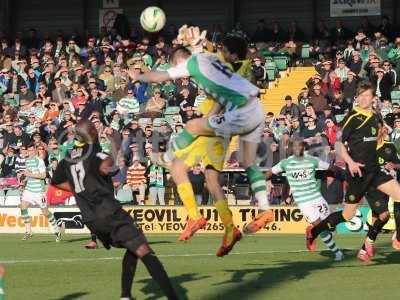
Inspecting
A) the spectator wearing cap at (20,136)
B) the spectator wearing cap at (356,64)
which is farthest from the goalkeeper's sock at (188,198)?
the spectator wearing cap at (20,136)

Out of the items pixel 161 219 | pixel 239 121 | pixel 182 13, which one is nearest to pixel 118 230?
pixel 239 121

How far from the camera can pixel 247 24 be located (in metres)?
37.8

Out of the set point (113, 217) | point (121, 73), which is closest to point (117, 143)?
point (121, 73)

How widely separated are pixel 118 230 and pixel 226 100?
218cm

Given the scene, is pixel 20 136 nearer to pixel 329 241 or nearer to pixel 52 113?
pixel 52 113

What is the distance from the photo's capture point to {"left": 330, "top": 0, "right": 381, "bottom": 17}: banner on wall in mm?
35531

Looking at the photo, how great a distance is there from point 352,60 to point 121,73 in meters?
7.29

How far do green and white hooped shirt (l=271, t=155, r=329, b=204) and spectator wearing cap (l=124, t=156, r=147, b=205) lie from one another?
9414 mm

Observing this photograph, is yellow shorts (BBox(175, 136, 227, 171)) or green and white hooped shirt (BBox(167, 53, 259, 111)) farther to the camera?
yellow shorts (BBox(175, 136, 227, 171))

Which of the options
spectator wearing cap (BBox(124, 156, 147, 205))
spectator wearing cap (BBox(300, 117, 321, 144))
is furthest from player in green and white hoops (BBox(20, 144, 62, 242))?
spectator wearing cap (BBox(300, 117, 321, 144))

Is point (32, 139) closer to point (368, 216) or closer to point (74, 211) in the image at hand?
point (74, 211)

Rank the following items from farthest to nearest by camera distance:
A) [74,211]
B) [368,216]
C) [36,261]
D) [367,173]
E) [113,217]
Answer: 1. [74,211]
2. [368,216]
3. [36,261]
4. [367,173]
5. [113,217]

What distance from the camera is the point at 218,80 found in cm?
1212

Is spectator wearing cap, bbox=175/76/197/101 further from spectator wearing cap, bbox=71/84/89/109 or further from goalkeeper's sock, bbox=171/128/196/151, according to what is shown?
goalkeeper's sock, bbox=171/128/196/151
